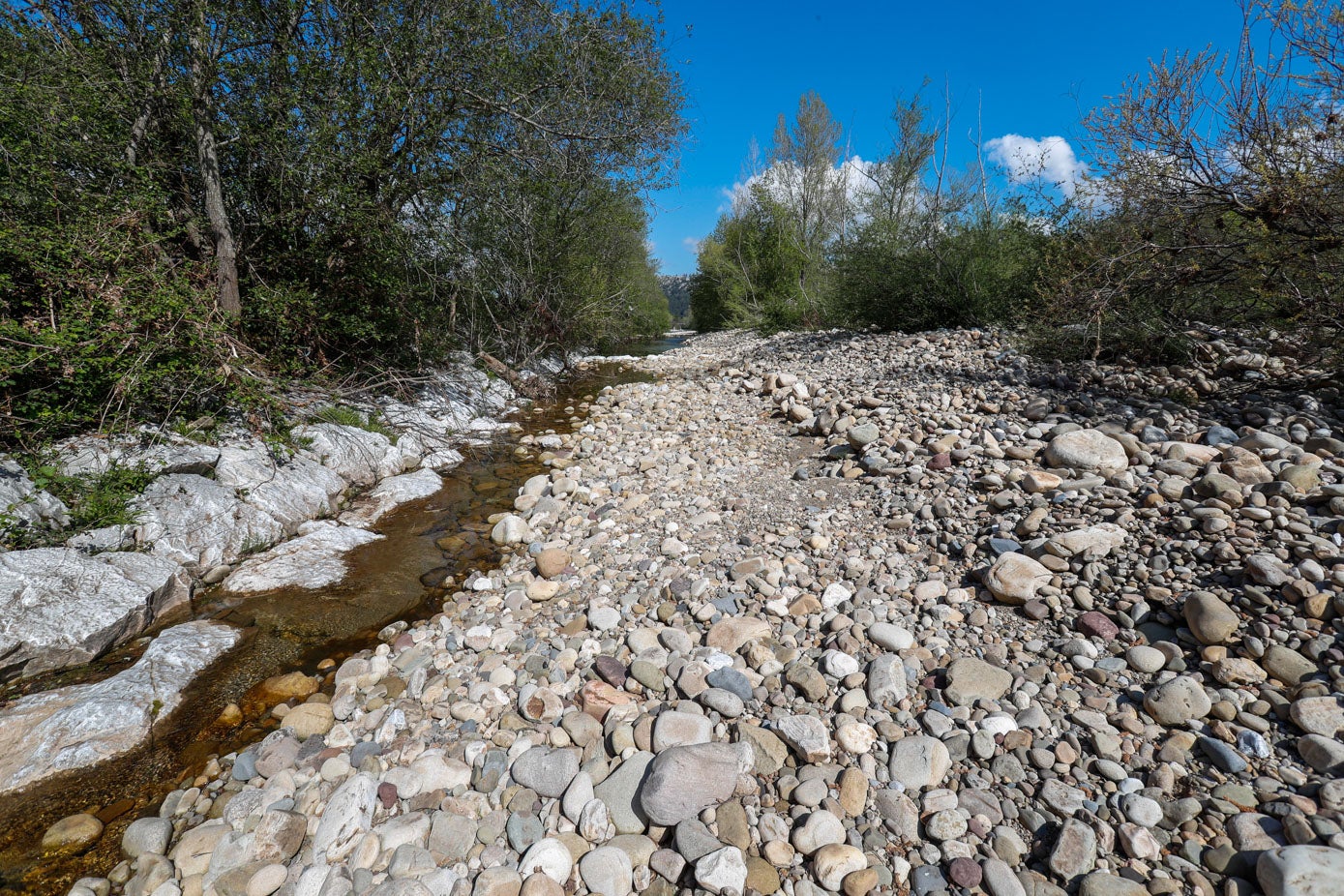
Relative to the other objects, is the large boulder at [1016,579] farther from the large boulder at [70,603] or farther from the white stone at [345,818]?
the large boulder at [70,603]

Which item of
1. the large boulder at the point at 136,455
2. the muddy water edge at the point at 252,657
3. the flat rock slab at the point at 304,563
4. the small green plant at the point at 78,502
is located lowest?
the muddy water edge at the point at 252,657

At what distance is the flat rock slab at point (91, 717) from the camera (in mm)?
2691

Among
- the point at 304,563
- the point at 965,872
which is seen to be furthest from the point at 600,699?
the point at 304,563

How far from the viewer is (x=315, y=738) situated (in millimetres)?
2877

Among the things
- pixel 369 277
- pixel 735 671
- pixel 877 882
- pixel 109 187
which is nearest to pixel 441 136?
pixel 369 277

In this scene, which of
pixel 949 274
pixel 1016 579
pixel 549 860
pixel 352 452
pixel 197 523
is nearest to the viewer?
pixel 549 860

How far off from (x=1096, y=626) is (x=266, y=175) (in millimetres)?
9629

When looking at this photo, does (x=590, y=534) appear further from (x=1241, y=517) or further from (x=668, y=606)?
(x=1241, y=517)

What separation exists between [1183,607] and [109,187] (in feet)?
31.4

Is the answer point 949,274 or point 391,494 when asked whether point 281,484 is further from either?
point 949,274

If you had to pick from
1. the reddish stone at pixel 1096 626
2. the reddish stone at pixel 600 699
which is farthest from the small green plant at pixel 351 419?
the reddish stone at pixel 1096 626

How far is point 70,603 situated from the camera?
3459 mm

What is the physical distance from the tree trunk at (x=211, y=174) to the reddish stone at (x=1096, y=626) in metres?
8.34

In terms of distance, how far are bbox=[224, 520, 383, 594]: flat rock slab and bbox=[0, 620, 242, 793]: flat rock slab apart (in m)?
0.85
